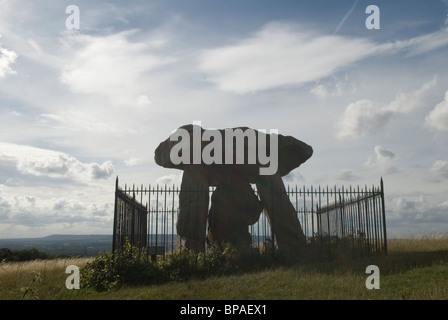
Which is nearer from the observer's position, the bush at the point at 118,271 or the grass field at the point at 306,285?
the grass field at the point at 306,285

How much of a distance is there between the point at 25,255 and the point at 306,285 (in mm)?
23713

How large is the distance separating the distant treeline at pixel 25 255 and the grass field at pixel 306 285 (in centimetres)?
1448

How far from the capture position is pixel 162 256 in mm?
14617

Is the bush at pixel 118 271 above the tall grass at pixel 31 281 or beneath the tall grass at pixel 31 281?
above

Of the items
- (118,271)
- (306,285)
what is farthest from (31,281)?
(306,285)

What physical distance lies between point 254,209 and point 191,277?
630 cm

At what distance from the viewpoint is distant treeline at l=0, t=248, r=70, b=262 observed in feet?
88.5

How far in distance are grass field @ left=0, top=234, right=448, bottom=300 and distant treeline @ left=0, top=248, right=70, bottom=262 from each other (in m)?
14.5

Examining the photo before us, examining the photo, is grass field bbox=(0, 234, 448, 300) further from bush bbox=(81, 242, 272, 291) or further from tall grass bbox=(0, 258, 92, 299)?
bush bbox=(81, 242, 272, 291)

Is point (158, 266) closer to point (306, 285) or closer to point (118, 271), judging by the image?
point (118, 271)

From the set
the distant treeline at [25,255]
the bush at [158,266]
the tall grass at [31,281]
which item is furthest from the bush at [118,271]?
the distant treeline at [25,255]

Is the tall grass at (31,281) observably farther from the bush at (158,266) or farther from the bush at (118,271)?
the bush at (158,266)

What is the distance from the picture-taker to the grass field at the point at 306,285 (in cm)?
965

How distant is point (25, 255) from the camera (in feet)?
93.5
